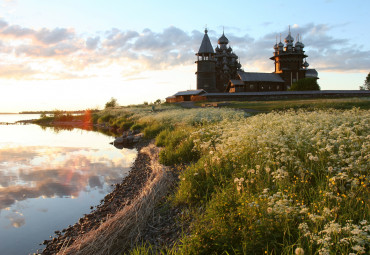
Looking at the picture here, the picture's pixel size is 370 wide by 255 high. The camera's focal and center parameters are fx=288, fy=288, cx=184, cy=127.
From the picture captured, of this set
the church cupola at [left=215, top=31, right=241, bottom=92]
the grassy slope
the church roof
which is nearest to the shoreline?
the grassy slope

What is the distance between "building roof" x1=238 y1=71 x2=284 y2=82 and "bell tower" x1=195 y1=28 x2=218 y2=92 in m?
5.81

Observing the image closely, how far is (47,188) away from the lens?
10.6m

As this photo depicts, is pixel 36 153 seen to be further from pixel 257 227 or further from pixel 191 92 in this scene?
pixel 191 92

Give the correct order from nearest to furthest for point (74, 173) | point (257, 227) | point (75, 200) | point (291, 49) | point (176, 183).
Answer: point (257, 227)
point (176, 183)
point (75, 200)
point (74, 173)
point (291, 49)

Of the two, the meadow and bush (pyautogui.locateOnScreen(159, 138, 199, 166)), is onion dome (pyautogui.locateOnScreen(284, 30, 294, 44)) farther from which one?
the meadow

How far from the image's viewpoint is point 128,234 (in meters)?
5.68

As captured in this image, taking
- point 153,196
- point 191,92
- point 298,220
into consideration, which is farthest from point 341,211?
point 191,92

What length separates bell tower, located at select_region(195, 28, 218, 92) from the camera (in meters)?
57.8

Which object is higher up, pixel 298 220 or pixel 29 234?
pixel 298 220

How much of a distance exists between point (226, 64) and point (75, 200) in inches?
2336

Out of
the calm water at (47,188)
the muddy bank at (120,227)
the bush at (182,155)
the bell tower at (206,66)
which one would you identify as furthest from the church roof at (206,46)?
the muddy bank at (120,227)

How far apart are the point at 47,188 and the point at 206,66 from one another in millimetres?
50453

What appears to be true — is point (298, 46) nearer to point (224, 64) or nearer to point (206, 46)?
point (224, 64)

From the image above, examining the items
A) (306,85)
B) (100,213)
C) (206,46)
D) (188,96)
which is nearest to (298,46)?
(306,85)
